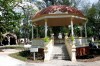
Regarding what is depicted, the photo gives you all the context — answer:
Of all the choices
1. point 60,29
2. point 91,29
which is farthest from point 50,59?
point 91,29

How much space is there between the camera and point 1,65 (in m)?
19.5

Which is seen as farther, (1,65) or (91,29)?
(91,29)

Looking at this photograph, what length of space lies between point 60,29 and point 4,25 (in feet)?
57.8

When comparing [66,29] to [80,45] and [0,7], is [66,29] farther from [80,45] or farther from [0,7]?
[80,45]

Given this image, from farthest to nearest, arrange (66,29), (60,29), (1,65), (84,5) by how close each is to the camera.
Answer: (84,5)
(66,29)
(60,29)
(1,65)

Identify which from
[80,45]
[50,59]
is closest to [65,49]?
[80,45]

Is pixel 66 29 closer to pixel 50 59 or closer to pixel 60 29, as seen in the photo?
pixel 60 29

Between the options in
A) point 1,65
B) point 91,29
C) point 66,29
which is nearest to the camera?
point 1,65

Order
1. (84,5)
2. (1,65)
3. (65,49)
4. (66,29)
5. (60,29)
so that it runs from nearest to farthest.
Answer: (1,65) → (65,49) → (60,29) → (66,29) → (84,5)

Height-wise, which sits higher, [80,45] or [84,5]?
[84,5]

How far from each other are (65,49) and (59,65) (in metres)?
7.97

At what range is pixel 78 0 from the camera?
195 ft

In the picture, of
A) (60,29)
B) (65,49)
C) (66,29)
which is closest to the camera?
(65,49)

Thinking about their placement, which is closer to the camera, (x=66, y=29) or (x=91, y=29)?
(x=66, y=29)
